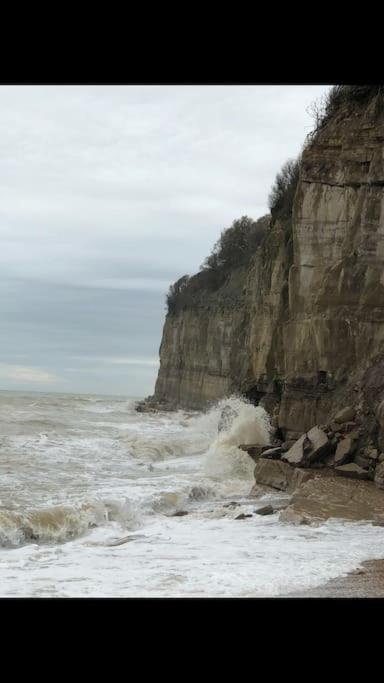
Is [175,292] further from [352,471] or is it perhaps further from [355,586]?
[355,586]

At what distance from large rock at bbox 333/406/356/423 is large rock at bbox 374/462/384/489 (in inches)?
77.1

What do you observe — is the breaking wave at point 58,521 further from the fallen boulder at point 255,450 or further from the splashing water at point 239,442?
the fallen boulder at point 255,450

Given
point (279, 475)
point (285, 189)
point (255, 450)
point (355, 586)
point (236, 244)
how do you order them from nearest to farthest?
1. point (355, 586)
2. point (279, 475)
3. point (255, 450)
4. point (285, 189)
5. point (236, 244)

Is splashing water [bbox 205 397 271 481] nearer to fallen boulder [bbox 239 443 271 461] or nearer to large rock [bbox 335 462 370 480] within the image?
fallen boulder [bbox 239 443 271 461]

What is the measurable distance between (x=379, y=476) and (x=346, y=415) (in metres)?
2.35

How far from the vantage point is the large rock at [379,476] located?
12.4 metres

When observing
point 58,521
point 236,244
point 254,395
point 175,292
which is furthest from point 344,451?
point 175,292

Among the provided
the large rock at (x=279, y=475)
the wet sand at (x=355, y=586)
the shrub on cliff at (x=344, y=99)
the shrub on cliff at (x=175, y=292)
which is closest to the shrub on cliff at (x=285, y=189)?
the shrub on cliff at (x=344, y=99)

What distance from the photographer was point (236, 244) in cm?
6047

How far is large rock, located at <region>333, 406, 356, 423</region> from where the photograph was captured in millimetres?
14695

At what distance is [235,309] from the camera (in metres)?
51.5

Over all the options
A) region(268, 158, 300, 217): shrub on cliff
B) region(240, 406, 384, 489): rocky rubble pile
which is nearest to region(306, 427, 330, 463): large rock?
region(240, 406, 384, 489): rocky rubble pile
